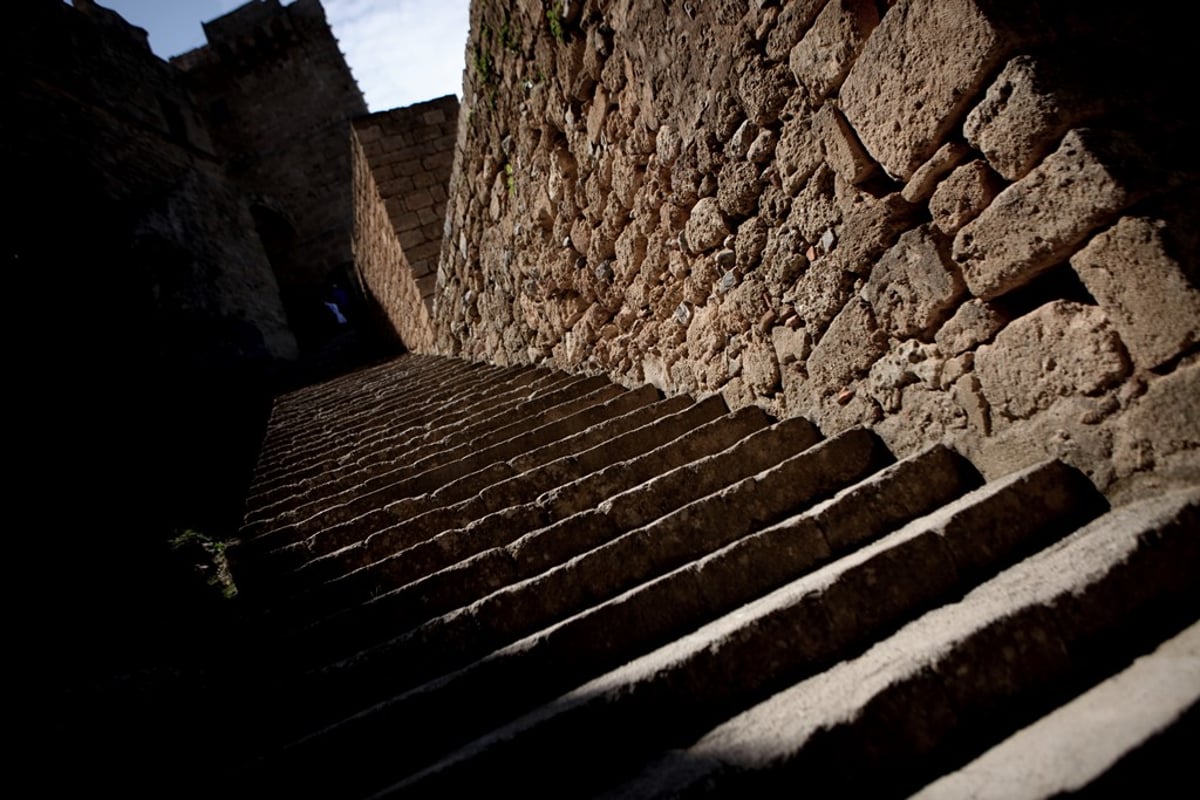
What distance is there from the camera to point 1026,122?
1.40 meters

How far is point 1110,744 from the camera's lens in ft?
3.02

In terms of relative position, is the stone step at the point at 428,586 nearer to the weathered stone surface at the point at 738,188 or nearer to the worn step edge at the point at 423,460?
the worn step edge at the point at 423,460

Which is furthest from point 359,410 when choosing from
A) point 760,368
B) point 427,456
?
point 760,368

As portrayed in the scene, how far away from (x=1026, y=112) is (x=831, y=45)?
693 millimetres

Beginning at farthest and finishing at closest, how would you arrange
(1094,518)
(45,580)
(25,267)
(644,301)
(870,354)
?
(25,267) < (45,580) < (644,301) < (870,354) < (1094,518)

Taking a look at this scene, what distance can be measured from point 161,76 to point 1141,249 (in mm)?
23562

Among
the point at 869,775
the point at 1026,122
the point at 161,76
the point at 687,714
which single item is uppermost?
the point at 161,76

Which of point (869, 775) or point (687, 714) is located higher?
point (687, 714)

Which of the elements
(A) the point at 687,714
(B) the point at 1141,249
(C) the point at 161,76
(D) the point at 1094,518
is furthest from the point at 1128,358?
(C) the point at 161,76

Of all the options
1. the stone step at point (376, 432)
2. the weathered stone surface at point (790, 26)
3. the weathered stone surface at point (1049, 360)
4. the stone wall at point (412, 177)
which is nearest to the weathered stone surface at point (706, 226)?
the weathered stone surface at point (790, 26)

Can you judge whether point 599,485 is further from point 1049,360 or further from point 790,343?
point 1049,360

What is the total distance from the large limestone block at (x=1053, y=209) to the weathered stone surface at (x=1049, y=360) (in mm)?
129

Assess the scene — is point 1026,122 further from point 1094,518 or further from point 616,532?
point 616,532

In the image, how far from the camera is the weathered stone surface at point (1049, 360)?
4.65ft
